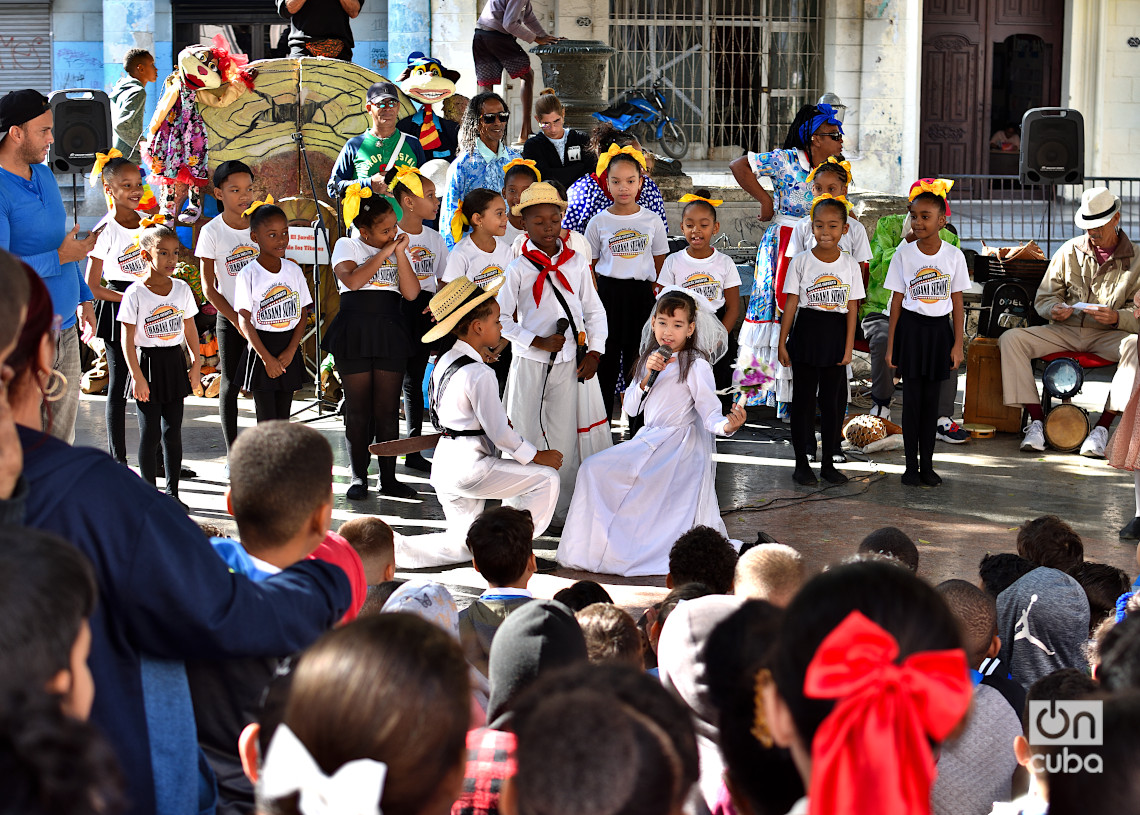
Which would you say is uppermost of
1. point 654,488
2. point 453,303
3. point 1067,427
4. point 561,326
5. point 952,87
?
point 952,87

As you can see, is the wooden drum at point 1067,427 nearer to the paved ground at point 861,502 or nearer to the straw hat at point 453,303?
the paved ground at point 861,502

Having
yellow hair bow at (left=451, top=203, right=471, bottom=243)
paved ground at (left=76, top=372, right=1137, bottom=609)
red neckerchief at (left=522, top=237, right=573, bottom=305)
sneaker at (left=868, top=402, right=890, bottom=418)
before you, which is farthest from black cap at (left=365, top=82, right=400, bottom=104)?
sneaker at (left=868, top=402, right=890, bottom=418)

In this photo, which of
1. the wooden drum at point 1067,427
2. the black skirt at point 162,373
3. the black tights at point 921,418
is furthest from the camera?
the wooden drum at point 1067,427

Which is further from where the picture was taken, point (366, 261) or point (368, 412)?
point (368, 412)

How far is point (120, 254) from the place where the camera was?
6.80m

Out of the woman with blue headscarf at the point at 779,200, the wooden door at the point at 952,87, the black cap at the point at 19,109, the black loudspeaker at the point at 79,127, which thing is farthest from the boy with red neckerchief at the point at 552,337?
the wooden door at the point at 952,87

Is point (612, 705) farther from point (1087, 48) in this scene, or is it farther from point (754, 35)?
point (1087, 48)

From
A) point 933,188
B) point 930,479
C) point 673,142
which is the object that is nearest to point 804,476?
point 930,479

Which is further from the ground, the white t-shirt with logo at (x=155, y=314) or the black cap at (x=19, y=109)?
the black cap at (x=19, y=109)

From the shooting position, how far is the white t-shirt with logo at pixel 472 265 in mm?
6918

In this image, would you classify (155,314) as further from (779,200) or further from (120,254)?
(779,200)

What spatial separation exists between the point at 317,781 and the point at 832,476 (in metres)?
6.00

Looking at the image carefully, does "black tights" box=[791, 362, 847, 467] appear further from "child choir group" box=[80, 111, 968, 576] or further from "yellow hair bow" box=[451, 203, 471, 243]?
"yellow hair bow" box=[451, 203, 471, 243]

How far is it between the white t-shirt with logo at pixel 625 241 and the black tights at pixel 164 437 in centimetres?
254
